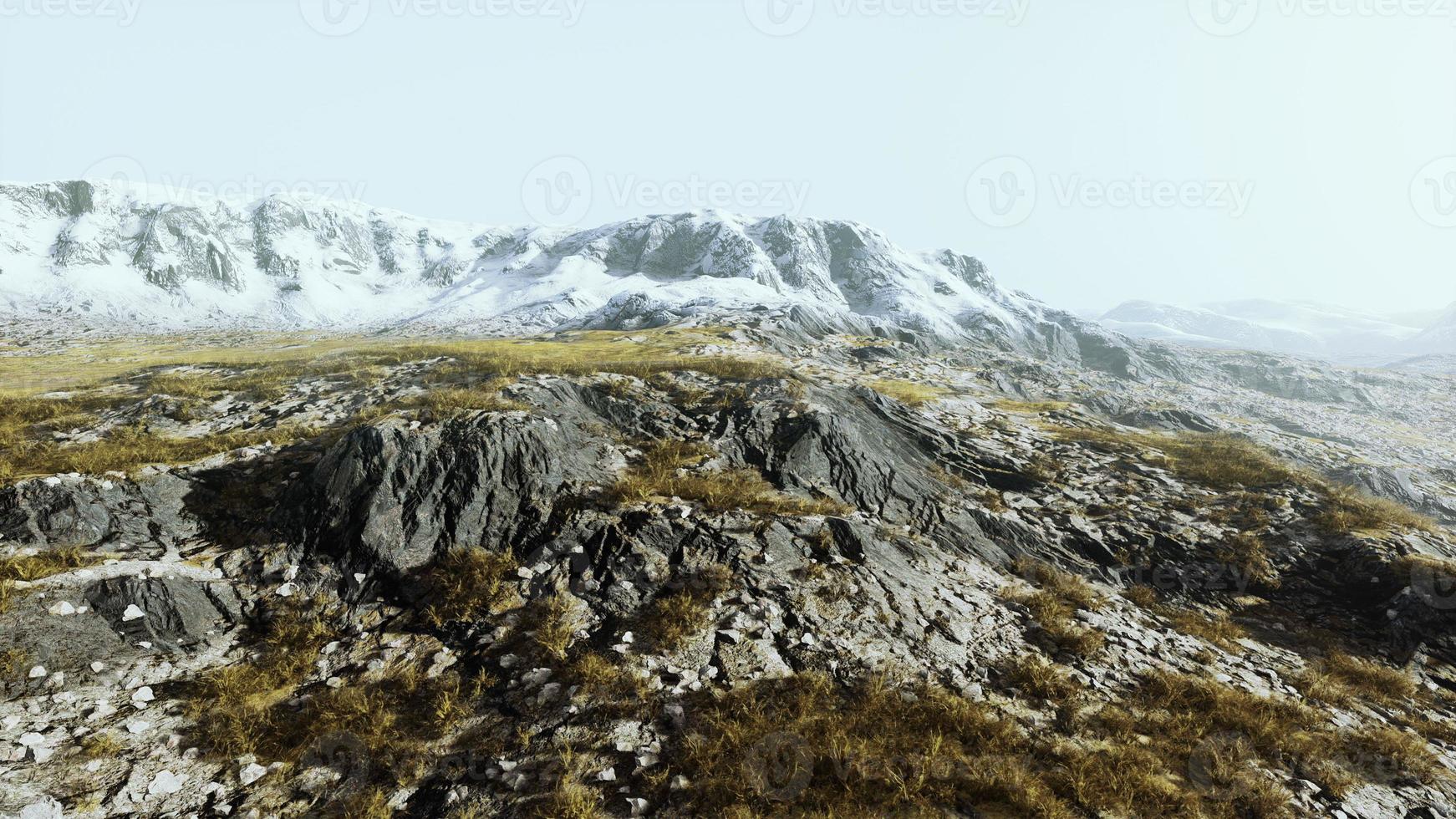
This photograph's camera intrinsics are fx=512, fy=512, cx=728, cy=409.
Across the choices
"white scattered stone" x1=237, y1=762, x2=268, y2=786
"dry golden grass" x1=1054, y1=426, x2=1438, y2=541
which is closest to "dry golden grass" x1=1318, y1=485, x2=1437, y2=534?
"dry golden grass" x1=1054, y1=426, x2=1438, y2=541

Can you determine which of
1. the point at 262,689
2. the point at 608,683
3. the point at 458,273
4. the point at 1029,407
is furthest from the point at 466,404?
the point at 458,273

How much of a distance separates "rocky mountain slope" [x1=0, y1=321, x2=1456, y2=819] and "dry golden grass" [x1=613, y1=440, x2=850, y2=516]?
0.10m

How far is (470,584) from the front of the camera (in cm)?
873

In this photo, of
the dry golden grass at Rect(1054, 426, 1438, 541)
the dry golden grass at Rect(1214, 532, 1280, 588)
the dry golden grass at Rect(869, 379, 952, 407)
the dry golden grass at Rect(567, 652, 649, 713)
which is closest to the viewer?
the dry golden grass at Rect(567, 652, 649, 713)

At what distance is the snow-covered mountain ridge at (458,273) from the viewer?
3098 inches

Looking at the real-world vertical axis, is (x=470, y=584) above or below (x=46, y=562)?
below

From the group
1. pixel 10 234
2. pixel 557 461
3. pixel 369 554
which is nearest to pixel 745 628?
pixel 557 461

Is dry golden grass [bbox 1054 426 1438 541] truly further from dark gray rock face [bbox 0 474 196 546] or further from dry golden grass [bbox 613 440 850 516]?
dark gray rock face [bbox 0 474 196 546]

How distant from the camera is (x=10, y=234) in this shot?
288ft

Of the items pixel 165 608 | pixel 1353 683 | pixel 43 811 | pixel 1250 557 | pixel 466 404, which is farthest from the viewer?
pixel 466 404

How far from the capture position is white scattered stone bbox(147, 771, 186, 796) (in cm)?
529

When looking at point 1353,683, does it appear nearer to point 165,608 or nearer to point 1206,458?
point 1206,458

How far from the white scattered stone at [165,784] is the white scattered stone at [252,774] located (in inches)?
19.7

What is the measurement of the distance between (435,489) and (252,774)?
5358 millimetres
